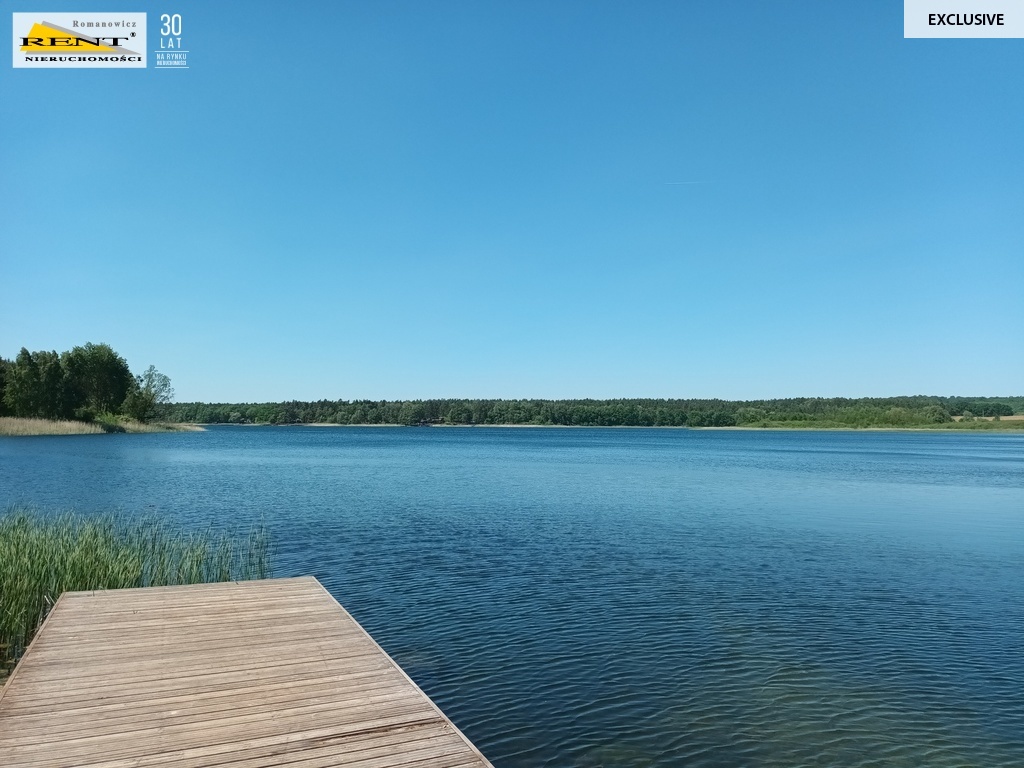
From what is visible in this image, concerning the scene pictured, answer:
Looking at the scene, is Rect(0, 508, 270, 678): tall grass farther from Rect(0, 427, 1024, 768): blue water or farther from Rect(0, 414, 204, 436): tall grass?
Rect(0, 414, 204, 436): tall grass

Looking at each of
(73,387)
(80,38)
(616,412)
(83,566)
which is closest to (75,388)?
(73,387)

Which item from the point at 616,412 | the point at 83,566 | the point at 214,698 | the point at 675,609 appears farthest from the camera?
the point at 616,412

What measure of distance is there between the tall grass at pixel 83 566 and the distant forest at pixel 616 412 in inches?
5485

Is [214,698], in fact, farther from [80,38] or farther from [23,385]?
[23,385]

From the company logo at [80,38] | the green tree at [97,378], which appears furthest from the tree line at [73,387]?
the company logo at [80,38]

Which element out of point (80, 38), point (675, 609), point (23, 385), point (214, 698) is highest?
point (80, 38)

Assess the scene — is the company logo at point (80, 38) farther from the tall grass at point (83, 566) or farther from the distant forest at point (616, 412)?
the distant forest at point (616, 412)

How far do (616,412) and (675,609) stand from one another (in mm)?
161410

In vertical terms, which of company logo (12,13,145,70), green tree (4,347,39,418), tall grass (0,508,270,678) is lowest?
tall grass (0,508,270,678)

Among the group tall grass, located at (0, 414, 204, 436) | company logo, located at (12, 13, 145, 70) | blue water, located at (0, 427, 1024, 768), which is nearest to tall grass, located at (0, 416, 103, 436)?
tall grass, located at (0, 414, 204, 436)

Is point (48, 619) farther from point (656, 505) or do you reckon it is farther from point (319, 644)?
point (656, 505)

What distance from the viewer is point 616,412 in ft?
563

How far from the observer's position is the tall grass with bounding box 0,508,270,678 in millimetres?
9086

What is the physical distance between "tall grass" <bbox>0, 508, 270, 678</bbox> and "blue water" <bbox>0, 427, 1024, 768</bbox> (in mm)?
1504
